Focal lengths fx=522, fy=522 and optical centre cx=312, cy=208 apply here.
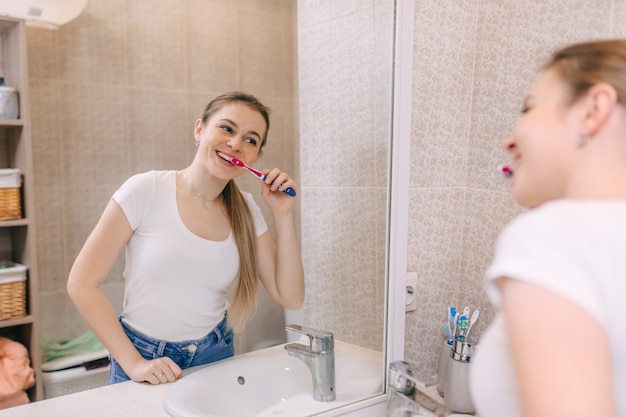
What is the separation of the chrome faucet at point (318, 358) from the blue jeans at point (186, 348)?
0.40ft

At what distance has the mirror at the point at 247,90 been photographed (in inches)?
30.4

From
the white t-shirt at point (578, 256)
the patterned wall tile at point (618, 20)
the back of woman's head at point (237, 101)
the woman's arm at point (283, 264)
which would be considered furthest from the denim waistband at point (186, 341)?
the patterned wall tile at point (618, 20)

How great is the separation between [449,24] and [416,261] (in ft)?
1.64

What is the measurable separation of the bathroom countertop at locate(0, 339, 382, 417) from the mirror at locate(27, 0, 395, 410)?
109 mm

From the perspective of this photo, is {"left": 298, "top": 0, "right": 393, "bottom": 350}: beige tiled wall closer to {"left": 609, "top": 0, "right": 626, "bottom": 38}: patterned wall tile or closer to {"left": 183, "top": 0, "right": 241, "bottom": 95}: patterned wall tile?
{"left": 183, "top": 0, "right": 241, "bottom": 95}: patterned wall tile

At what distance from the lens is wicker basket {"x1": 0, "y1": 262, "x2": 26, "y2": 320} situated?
0.75 meters

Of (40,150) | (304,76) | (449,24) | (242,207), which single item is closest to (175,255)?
(242,207)

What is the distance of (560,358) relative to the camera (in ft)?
1.12

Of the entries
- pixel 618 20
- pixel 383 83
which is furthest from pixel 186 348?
pixel 618 20

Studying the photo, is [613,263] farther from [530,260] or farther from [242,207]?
[242,207]

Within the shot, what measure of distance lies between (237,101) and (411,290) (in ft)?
1.78

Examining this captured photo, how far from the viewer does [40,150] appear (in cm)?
75

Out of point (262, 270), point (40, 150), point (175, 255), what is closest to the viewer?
point (40, 150)

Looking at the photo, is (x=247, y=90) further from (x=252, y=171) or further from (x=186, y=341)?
(x=186, y=341)
